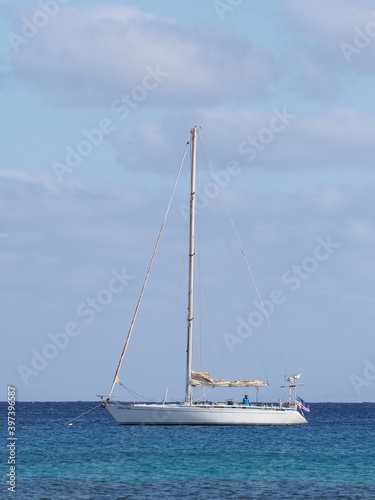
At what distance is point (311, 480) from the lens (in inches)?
2002

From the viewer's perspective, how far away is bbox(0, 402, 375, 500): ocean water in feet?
152

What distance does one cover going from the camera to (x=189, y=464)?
5709cm

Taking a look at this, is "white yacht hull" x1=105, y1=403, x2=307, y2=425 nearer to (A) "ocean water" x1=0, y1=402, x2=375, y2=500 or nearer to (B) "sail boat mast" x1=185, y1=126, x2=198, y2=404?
(A) "ocean water" x1=0, y1=402, x2=375, y2=500

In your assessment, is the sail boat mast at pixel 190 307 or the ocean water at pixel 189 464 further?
the sail boat mast at pixel 190 307

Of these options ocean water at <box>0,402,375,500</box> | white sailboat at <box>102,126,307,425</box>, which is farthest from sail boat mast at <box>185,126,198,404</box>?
Result: ocean water at <box>0,402,375,500</box>

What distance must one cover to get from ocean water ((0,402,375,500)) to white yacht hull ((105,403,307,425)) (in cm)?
95

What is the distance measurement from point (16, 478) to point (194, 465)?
11006 millimetres

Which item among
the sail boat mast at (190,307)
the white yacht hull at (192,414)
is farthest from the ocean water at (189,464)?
the sail boat mast at (190,307)

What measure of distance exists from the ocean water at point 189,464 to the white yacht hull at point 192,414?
95cm

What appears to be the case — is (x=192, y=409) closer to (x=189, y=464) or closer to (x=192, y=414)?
(x=192, y=414)

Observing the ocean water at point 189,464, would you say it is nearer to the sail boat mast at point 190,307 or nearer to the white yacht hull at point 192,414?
the white yacht hull at point 192,414

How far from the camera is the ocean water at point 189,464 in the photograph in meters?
46.2

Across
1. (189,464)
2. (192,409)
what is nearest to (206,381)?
(192,409)

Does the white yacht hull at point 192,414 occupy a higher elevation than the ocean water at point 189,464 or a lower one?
higher
